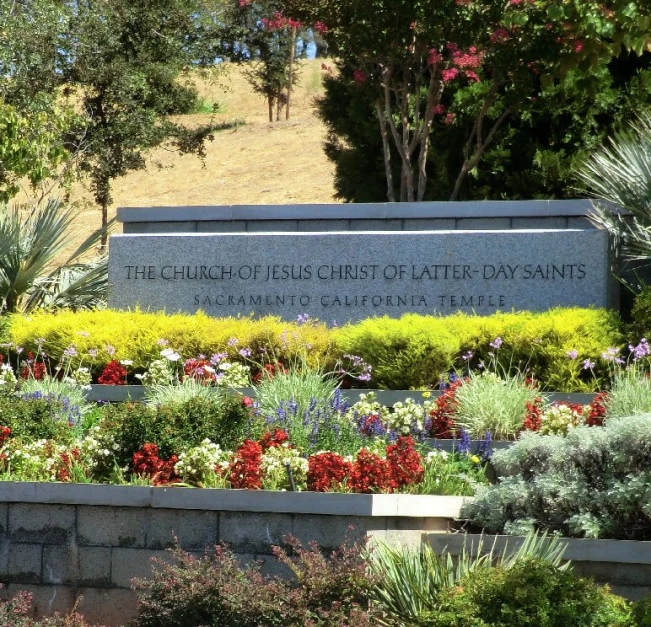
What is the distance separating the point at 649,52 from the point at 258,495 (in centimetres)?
1108

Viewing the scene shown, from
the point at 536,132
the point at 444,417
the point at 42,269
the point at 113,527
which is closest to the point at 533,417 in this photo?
the point at 444,417

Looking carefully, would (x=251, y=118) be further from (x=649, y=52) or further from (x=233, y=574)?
(x=233, y=574)

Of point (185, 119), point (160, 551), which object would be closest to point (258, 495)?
point (160, 551)

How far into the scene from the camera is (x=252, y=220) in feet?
40.0

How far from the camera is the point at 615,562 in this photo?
5.79 m

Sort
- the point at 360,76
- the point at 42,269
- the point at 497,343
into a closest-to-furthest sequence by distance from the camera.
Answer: the point at 497,343
the point at 42,269
the point at 360,76

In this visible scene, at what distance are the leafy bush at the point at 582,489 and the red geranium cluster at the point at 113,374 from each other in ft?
14.4

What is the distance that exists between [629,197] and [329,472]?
4988 mm

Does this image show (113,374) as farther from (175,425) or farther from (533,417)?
(533,417)

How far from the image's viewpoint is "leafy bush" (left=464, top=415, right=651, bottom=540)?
6008mm

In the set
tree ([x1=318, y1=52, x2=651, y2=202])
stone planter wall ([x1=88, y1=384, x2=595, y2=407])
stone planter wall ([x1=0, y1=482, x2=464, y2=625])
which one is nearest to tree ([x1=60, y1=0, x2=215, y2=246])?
tree ([x1=318, y1=52, x2=651, y2=202])

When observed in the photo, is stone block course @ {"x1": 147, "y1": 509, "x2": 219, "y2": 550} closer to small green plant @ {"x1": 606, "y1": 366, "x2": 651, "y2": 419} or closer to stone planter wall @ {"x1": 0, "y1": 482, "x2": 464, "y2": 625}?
stone planter wall @ {"x1": 0, "y1": 482, "x2": 464, "y2": 625}

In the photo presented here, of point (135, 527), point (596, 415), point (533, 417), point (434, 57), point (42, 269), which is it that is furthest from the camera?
point (434, 57)

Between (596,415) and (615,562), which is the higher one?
(596,415)
